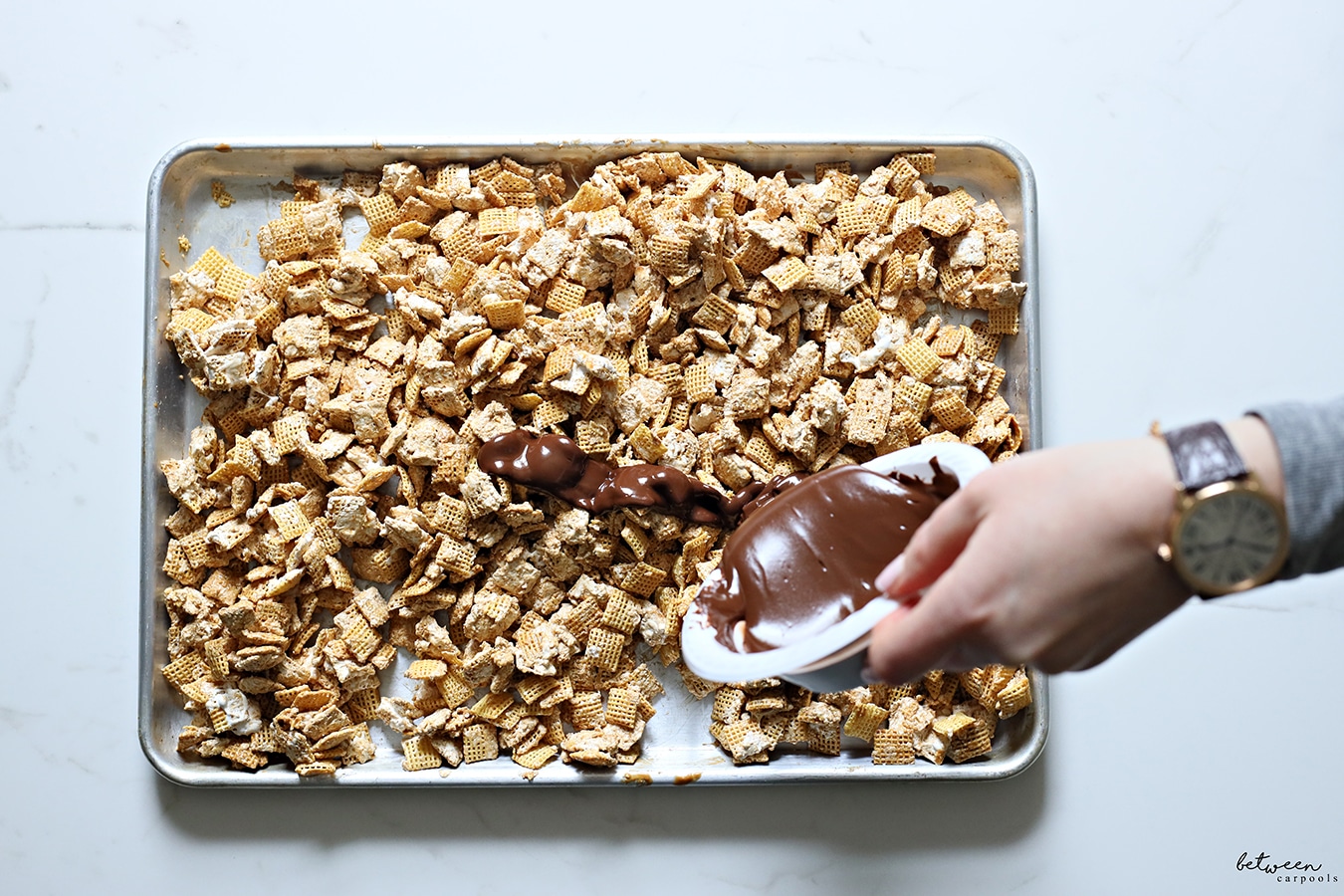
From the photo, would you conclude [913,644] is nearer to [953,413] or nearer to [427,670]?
[953,413]

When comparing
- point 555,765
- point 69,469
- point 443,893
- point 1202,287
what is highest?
point 1202,287

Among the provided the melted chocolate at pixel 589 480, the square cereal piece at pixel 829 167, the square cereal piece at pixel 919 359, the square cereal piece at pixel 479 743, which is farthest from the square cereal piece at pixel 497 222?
the square cereal piece at pixel 479 743

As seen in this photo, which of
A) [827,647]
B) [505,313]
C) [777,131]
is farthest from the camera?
[777,131]

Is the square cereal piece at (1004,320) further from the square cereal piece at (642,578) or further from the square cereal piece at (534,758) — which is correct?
the square cereal piece at (534,758)

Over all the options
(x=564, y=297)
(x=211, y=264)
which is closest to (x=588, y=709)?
(x=564, y=297)

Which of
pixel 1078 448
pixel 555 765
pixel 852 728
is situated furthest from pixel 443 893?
pixel 1078 448

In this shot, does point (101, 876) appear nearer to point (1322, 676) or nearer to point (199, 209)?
point (199, 209)
